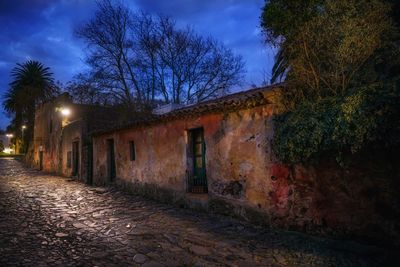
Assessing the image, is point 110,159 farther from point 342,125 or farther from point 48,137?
point 48,137

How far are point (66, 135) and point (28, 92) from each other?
13817mm

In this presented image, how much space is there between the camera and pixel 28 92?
30.5 m

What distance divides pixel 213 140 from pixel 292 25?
469cm

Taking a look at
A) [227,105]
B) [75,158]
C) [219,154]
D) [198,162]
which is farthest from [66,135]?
[227,105]

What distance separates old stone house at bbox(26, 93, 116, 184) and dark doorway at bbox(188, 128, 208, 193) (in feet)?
28.8

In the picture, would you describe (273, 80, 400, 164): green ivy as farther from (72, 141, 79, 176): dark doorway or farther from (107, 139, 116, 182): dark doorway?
(72, 141, 79, 176): dark doorway

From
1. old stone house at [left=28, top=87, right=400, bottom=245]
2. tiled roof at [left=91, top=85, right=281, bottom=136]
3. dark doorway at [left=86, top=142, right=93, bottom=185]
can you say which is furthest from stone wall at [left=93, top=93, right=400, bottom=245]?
dark doorway at [left=86, top=142, right=93, bottom=185]

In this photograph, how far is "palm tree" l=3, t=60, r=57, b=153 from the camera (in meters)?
30.6

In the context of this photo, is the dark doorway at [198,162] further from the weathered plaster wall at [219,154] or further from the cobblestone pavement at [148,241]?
the cobblestone pavement at [148,241]

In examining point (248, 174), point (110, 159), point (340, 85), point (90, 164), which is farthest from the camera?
point (90, 164)

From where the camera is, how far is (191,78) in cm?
2281

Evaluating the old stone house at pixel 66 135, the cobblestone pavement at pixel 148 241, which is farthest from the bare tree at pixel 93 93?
the cobblestone pavement at pixel 148 241

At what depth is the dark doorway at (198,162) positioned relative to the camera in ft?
29.4

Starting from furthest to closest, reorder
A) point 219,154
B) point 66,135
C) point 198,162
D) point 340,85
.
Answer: point 66,135
point 198,162
point 219,154
point 340,85
